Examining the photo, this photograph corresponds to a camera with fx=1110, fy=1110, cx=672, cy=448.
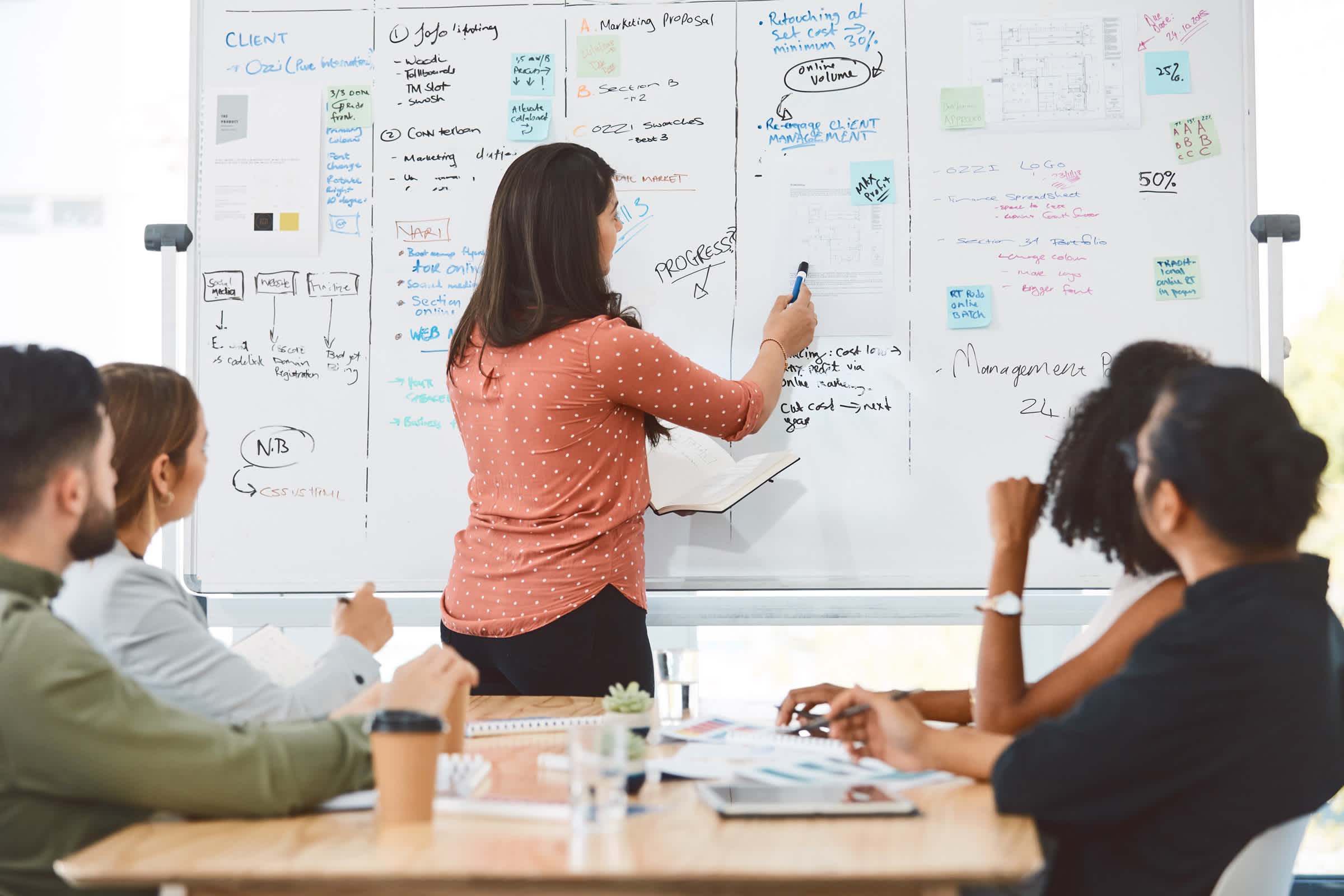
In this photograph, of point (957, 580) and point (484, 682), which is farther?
point (957, 580)

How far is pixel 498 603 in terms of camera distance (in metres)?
2.07

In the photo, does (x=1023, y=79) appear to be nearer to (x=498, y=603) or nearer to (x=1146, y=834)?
(x=498, y=603)

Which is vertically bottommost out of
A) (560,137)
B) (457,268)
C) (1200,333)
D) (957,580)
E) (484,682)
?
(484,682)

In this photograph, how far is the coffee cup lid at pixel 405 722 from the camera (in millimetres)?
1098

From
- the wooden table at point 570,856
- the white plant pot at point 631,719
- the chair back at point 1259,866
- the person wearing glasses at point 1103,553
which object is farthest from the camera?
the white plant pot at point 631,719

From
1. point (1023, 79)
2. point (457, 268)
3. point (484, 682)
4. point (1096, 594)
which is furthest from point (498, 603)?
point (1023, 79)

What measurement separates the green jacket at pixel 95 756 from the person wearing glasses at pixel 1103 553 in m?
0.74

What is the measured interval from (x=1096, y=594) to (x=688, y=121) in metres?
1.39

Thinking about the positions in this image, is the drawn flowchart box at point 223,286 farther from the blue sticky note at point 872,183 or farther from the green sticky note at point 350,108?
the blue sticky note at point 872,183

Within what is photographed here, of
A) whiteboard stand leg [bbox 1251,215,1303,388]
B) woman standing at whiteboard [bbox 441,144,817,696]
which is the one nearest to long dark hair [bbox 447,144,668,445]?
woman standing at whiteboard [bbox 441,144,817,696]

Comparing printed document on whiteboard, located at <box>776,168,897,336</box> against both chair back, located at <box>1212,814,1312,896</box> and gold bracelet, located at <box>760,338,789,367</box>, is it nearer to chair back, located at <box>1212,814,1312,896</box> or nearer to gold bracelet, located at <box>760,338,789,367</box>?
gold bracelet, located at <box>760,338,789,367</box>

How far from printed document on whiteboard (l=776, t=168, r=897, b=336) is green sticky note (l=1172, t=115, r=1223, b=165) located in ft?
2.08

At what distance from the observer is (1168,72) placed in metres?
2.43

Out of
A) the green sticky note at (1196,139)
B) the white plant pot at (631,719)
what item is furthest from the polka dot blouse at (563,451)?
the green sticky note at (1196,139)
